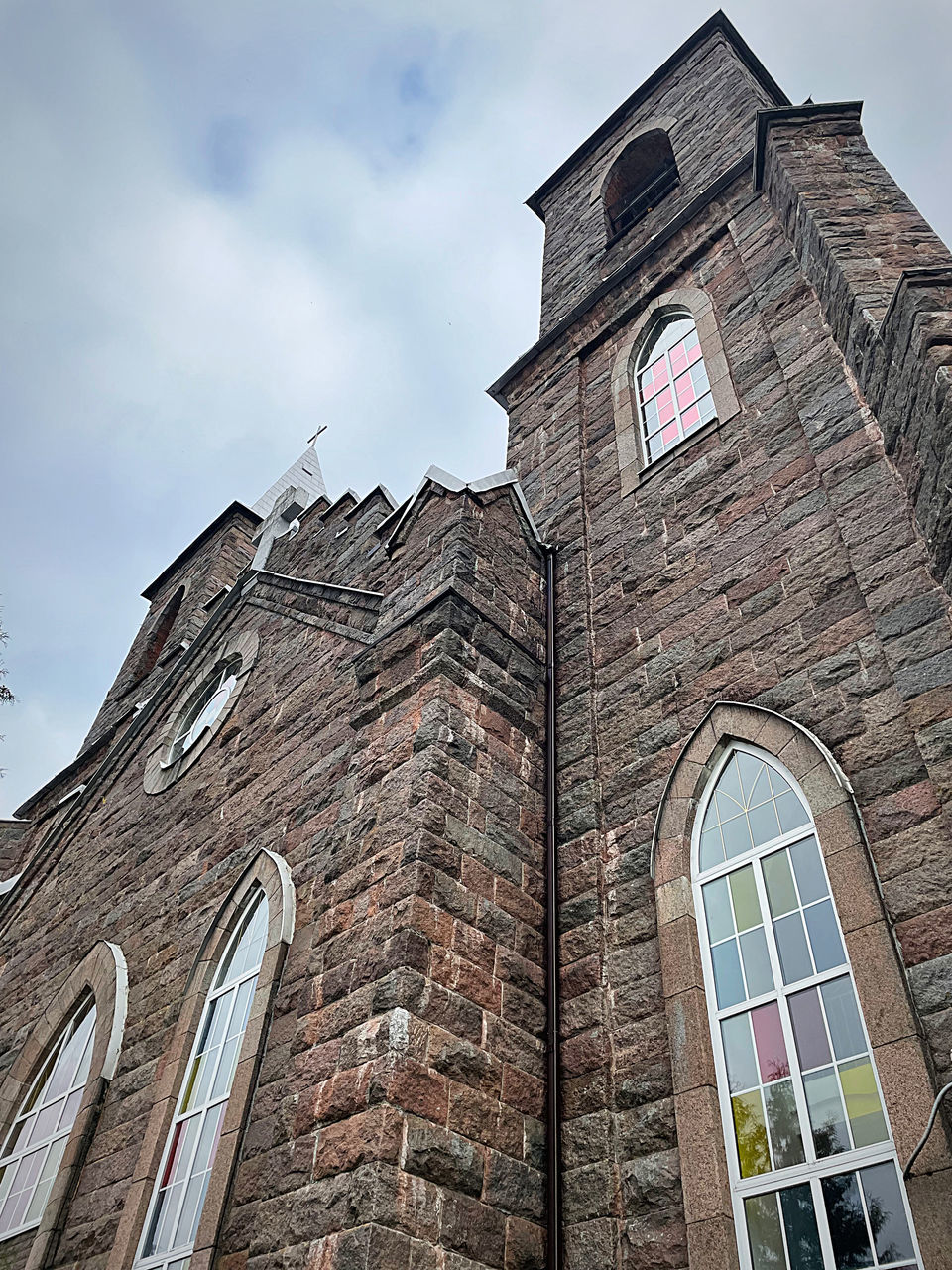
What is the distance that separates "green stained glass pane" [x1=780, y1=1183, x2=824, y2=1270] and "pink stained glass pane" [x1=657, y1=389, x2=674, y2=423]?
6339 mm

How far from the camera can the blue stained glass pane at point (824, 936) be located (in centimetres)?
456

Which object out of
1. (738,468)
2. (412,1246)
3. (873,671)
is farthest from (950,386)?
(412,1246)

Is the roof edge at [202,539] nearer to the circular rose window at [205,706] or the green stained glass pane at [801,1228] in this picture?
the circular rose window at [205,706]

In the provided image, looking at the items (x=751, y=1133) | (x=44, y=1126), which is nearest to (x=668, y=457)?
(x=751, y=1133)

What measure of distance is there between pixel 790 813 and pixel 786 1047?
1195 mm

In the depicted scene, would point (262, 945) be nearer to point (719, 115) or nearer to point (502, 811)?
point (502, 811)

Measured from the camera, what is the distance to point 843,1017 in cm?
438

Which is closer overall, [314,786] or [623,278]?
[314,786]

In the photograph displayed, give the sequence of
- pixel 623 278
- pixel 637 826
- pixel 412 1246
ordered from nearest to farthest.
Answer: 1. pixel 412 1246
2. pixel 637 826
3. pixel 623 278

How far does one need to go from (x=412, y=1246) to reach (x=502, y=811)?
2.49 metres

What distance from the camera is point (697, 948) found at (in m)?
5.19

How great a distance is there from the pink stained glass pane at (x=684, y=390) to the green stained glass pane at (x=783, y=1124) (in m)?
5.89

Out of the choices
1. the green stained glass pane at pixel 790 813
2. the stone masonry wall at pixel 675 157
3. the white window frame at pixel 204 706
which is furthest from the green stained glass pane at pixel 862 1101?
the stone masonry wall at pixel 675 157

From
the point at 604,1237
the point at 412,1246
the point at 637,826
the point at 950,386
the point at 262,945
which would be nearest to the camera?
the point at 412,1246
